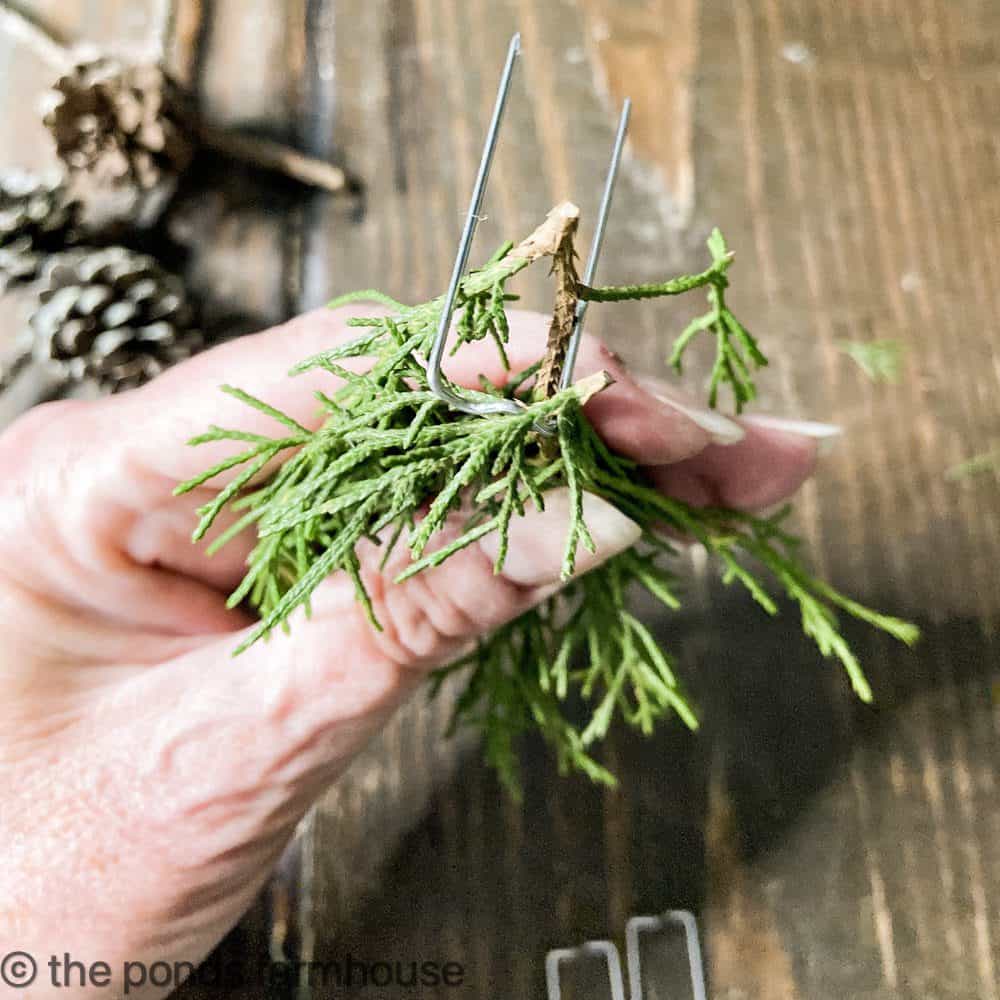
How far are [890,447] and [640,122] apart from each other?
17.0 inches

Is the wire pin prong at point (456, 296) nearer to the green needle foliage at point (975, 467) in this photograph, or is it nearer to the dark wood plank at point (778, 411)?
the dark wood plank at point (778, 411)

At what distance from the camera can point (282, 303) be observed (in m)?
0.94

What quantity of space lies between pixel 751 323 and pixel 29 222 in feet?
2.32

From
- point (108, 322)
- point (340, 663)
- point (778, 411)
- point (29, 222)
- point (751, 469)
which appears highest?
point (29, 222)

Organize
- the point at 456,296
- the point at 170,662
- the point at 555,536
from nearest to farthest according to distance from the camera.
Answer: the point at 456,296 < the point at 555,536 < the point at 170,662

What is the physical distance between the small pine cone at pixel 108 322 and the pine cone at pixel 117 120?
10 cm

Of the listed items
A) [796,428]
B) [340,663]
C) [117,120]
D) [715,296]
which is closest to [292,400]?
[340,663]

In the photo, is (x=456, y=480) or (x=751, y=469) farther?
(x=751, y=469)

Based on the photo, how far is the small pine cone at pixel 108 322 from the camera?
858 millimetres

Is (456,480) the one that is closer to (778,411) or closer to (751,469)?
(751,469)

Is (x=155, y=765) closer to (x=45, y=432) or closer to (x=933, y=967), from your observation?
(x=45, y=432)

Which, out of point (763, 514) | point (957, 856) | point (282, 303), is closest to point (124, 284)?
point (282, 303)

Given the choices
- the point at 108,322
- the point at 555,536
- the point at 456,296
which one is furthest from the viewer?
the point at 108,322

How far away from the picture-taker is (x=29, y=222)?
891 millimetres
